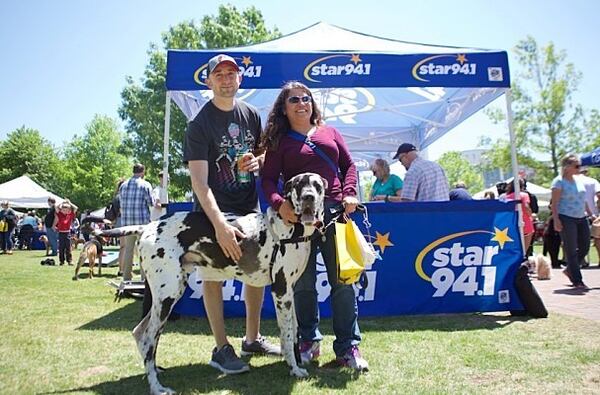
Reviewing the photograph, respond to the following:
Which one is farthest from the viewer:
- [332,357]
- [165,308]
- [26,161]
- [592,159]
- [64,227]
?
[26,161]

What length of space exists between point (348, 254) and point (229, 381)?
1.23 m

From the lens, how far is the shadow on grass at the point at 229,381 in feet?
10.2

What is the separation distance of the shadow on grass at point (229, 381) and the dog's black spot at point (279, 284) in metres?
0.60

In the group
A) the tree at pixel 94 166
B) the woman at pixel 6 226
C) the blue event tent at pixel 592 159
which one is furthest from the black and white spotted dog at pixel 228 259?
the tree at pixel 94 166

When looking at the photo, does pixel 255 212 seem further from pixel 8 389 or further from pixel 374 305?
pixel 374 305

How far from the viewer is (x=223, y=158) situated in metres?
3.52

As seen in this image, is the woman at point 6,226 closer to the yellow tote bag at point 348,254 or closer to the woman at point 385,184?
the woman at point 385,184

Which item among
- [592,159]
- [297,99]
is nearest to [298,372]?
[297,99]

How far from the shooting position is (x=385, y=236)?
5.43 meters

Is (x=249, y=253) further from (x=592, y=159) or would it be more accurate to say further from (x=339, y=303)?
(x=592, y=159)

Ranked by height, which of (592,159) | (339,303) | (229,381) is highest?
(592,159)

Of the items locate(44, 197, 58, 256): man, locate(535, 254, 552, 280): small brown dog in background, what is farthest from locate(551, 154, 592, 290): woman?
locate(44, 197, 58, 256): man

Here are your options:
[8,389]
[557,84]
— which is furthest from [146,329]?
[557,84]

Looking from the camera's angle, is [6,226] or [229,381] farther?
[6,226]
